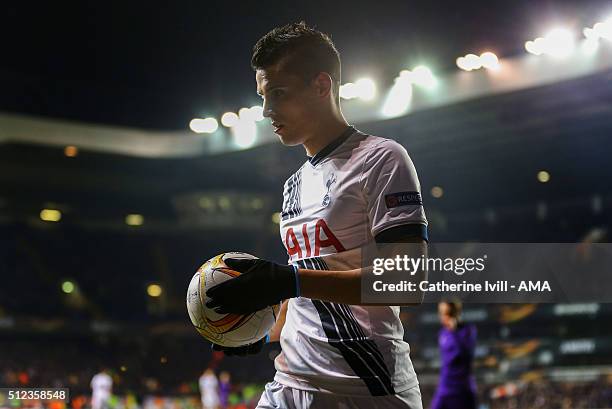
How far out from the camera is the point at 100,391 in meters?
8.88

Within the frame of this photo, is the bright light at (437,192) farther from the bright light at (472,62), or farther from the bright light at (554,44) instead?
the bright light at (554,44)

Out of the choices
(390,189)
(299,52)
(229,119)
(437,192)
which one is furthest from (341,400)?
(437,192)

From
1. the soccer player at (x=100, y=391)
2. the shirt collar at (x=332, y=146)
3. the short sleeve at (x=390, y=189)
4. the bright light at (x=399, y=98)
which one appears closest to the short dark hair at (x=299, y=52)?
the shirt collar at (x=332, y=146)

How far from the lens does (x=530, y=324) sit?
1083 cm

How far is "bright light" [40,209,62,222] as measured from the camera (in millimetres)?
15594

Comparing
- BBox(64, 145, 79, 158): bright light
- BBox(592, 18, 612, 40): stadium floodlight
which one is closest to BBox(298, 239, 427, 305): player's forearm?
BBox(592, 18, 612, 40): stadium floodlight

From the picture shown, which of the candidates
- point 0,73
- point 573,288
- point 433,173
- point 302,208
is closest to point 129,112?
point 0,73

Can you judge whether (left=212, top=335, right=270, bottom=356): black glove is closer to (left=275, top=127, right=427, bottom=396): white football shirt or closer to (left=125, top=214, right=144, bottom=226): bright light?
(left=275, top=127, right=427, bottom=396): white football shirt

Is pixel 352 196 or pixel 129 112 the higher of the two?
pixel 129 112

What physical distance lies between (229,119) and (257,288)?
29.3 feet

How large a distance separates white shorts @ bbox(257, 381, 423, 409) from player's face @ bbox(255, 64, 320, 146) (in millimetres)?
588

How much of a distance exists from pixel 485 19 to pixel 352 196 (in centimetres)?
521

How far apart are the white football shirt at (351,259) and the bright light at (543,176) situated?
1066cm

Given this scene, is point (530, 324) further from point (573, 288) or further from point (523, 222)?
point (573, 288)
